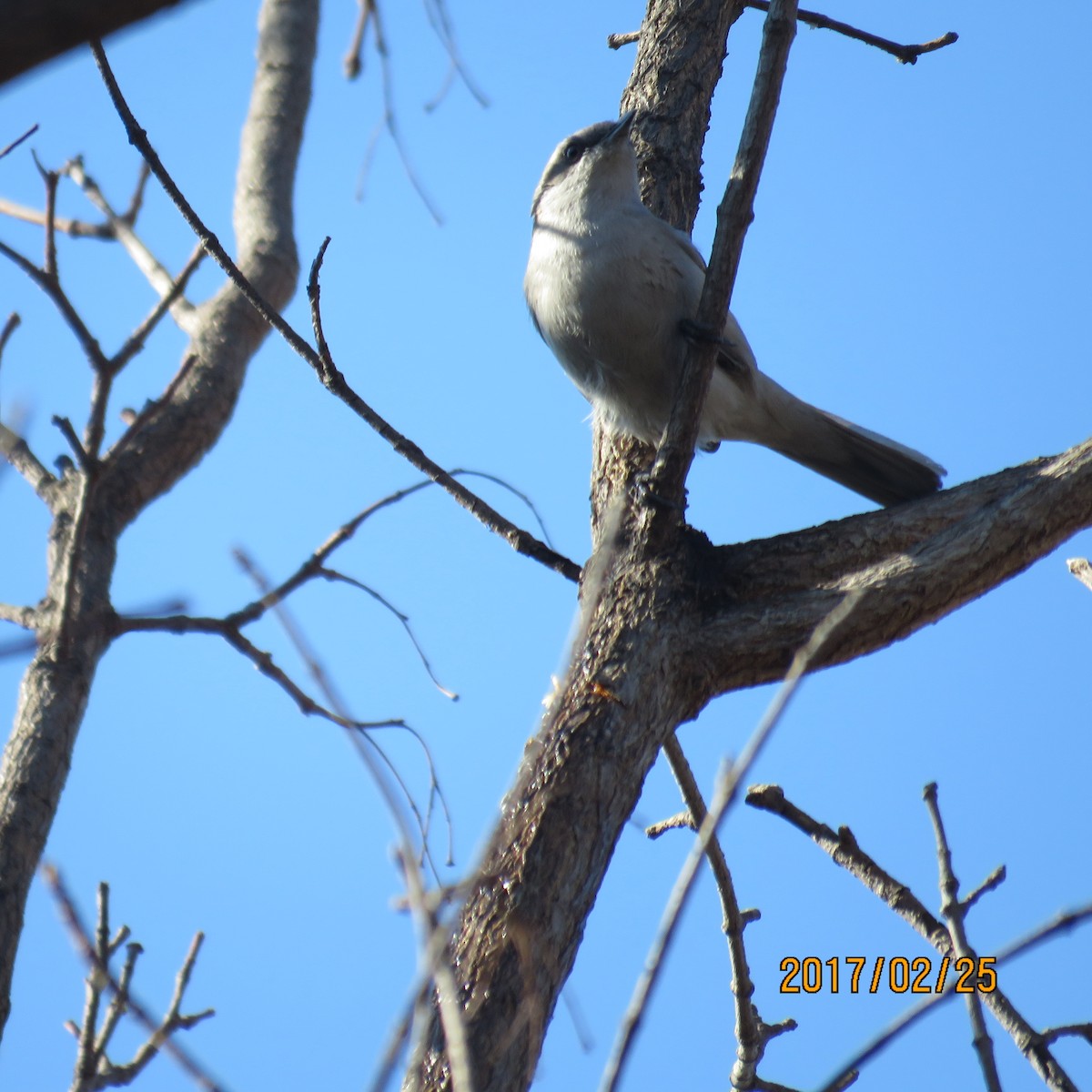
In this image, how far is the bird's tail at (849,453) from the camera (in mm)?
4207

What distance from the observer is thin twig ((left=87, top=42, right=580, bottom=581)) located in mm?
2758

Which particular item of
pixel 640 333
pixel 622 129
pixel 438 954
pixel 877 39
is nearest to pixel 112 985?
pixel 438 954

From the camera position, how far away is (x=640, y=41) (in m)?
4.72

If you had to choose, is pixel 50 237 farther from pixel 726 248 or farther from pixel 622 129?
pixel 622 129

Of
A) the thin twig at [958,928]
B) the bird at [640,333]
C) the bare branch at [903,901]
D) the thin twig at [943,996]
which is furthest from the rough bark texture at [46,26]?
the bird at [640,333]

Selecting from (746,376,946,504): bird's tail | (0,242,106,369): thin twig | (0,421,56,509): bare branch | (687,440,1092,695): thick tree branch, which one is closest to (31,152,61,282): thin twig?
(0,242,106,369): thin twig

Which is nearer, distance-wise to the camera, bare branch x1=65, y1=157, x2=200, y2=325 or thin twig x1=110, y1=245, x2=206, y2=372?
thin twig x1=110, y1=245, x2=206, y2=372

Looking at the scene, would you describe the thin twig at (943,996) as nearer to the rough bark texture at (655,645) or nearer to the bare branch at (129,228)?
the rough bark texture at (655,645)

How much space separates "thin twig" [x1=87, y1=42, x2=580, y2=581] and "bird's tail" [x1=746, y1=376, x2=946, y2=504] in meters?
1.47

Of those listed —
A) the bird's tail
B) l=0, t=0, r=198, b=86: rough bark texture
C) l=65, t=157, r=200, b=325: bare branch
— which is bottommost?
l=0, t=0, r=198, b=86: rough bark texture

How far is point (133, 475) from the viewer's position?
3.52 meters

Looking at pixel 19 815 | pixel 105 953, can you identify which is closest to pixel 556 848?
pixel 105 953

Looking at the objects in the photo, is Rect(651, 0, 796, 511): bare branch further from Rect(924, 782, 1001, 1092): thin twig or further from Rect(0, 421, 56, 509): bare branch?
Rect(0, 421, 56, 509): bare branch

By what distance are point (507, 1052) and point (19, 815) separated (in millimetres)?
1200
